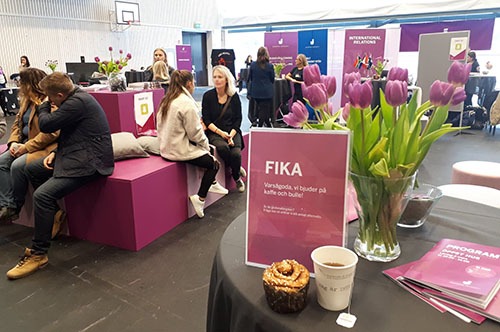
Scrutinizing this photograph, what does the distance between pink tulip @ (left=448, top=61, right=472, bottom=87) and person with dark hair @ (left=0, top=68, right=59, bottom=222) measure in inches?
104

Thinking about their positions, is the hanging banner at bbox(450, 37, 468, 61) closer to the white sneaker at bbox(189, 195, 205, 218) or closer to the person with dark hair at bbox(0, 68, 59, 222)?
the white sneaker at bbox(189, 195, 205, 218)

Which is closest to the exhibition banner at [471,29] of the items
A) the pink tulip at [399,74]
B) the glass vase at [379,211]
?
the pink tulip at [399,74]

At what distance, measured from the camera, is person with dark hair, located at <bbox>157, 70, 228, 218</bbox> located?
9.72 feet

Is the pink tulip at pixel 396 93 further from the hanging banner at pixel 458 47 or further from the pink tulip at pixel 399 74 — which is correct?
the hanging banner at pixel 458 47

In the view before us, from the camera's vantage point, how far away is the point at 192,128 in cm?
300

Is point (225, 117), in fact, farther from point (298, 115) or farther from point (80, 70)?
point (80, 70)

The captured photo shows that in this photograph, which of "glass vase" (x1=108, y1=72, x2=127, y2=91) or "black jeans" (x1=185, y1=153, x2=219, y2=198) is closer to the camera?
"black jeans" (x1=185, y1=153, x2=219, y2=198)

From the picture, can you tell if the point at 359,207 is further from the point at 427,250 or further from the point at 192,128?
the point at 192,128

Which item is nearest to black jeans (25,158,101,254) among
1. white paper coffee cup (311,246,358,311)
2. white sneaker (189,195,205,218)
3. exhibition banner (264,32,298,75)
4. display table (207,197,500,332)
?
white sneaker (189,195,205,218)

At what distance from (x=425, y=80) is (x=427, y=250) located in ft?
21.0

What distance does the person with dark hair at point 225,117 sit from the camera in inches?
143

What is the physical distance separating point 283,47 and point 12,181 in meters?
7.35

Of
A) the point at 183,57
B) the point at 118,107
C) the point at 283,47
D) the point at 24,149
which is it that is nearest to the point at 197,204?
the point at 118,107

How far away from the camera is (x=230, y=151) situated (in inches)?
142
